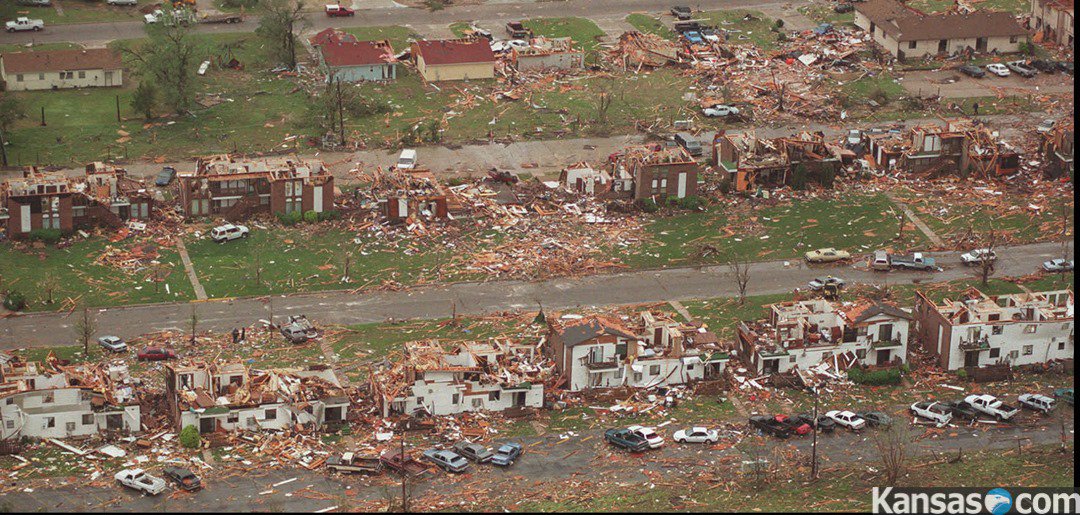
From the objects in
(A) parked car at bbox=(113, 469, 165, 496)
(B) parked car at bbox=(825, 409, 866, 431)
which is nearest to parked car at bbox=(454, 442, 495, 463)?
(A) parked car at bbox=(113, 469, 165, 496)

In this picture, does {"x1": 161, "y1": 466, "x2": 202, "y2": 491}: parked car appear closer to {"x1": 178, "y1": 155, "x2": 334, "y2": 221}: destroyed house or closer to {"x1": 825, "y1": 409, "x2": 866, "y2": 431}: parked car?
{"x1": 825, "y1": 409, "x2": 866, "y2": 431}: parked car

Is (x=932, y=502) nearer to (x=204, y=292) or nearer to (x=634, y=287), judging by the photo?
(x=634, y=287)

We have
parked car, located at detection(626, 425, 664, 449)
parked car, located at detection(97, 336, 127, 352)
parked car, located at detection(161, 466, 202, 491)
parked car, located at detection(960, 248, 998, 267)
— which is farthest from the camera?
parked car, located at detection(960, 248, 998, 267)

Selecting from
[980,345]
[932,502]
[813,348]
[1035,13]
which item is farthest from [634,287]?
[1035,13]

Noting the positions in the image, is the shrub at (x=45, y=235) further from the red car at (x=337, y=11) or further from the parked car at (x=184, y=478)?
the red car at (x=337, y=11)

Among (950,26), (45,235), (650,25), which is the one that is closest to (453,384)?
(45,235)
